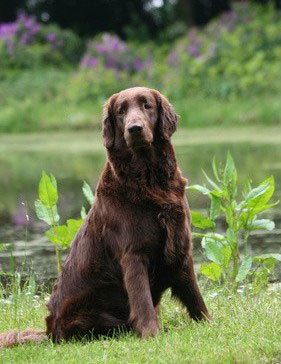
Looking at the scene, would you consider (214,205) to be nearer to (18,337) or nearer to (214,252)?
(214,252)

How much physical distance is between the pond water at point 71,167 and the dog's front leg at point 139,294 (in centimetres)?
218

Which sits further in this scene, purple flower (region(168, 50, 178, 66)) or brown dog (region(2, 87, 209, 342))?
purple flower (region(168, 50, 178, 66))

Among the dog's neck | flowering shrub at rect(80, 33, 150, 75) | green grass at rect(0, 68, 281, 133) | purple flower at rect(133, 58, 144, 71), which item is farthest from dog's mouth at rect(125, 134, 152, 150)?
purple flower at rect(133, 58, 144, 71)

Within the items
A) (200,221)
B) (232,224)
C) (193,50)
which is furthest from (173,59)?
(232,224)

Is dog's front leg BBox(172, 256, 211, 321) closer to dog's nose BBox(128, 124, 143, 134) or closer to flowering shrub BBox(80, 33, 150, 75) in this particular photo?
dog's nose BBox(128, 124, 143, 134)

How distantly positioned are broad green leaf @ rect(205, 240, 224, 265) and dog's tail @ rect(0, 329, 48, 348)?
5.01 ft

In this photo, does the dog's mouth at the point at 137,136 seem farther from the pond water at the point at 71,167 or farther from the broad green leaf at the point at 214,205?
the pond water at the point at 71,167

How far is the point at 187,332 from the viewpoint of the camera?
198 inches

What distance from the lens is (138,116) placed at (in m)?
5.17

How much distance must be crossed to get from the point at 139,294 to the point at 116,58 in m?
18.4

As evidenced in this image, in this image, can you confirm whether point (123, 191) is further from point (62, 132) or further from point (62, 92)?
point (62, 92)

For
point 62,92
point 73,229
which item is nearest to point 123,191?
point 73,229

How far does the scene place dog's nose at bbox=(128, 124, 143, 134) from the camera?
505cm

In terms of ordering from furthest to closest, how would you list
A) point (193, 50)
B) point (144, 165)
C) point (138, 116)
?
1. point (193, 50)
2. point (144, 165)
3. point (138, 116)
